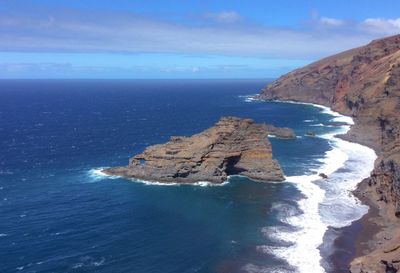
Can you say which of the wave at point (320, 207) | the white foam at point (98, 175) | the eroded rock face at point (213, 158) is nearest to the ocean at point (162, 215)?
the wave at point (320, 207)

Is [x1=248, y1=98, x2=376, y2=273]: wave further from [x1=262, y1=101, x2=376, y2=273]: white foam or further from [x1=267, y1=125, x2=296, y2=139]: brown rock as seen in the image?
[x1=267, y1=125, x2=296, y2=139]: brown rock

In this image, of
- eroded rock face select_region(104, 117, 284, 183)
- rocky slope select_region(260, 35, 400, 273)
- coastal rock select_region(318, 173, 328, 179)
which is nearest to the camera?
rocky slope select_region(260, 35, 400, 273)

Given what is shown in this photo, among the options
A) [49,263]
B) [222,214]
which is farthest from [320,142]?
[49,263]

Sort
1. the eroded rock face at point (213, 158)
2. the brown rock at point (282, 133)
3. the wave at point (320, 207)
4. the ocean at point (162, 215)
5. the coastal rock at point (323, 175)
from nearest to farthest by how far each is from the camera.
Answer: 1. the ocean at point (162, 215)
2. the wave at point (320, 207)
3. the eroded rock face at point (213, 158)
4. the coastal rock at point (323, 175)
5. the brown rock at point (282, 133)

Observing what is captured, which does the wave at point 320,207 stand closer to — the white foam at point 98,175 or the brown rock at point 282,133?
the brown rock at point 282,133

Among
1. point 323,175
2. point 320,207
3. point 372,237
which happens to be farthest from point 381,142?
point 372,237

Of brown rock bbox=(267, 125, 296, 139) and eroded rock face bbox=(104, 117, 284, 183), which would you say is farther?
brown rock bbox=(267, 125, 296, 139)

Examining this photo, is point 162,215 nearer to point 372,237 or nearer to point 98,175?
point 98,175

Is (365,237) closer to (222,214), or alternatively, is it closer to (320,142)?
(222,214)

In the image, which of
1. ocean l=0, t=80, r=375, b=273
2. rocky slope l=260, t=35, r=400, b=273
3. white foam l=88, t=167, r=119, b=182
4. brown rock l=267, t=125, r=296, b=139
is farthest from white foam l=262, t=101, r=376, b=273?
white foam l=88, t=167, r=119, b=182
